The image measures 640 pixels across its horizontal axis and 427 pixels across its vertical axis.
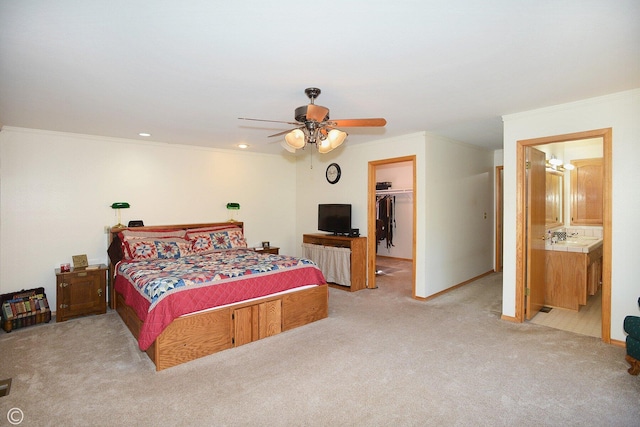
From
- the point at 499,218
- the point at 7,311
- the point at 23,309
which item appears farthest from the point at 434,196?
the point at 7,311

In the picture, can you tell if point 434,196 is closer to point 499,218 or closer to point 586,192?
point 499,218

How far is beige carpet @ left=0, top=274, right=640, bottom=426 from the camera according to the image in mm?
2162

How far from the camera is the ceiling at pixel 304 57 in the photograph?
176cm

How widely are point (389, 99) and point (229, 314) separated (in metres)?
2.62

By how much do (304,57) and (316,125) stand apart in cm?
65

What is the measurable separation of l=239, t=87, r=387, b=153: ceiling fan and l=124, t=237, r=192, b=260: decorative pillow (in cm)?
254

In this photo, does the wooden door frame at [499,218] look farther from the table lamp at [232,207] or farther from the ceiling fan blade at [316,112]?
the ceiling fan blade at [316,112]

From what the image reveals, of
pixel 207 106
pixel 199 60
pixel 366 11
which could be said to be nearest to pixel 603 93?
pixel 366 11

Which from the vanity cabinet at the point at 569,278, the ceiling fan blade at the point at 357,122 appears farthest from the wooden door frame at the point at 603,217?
the ceiling fan blade at the point at 357,122

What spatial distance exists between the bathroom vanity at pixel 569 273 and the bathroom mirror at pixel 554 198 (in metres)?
0.61

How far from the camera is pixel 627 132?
10.2ft

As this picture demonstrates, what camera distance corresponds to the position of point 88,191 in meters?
4.55

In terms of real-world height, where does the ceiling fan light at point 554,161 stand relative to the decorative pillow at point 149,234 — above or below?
above

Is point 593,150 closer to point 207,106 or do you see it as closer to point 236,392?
point 207,106
